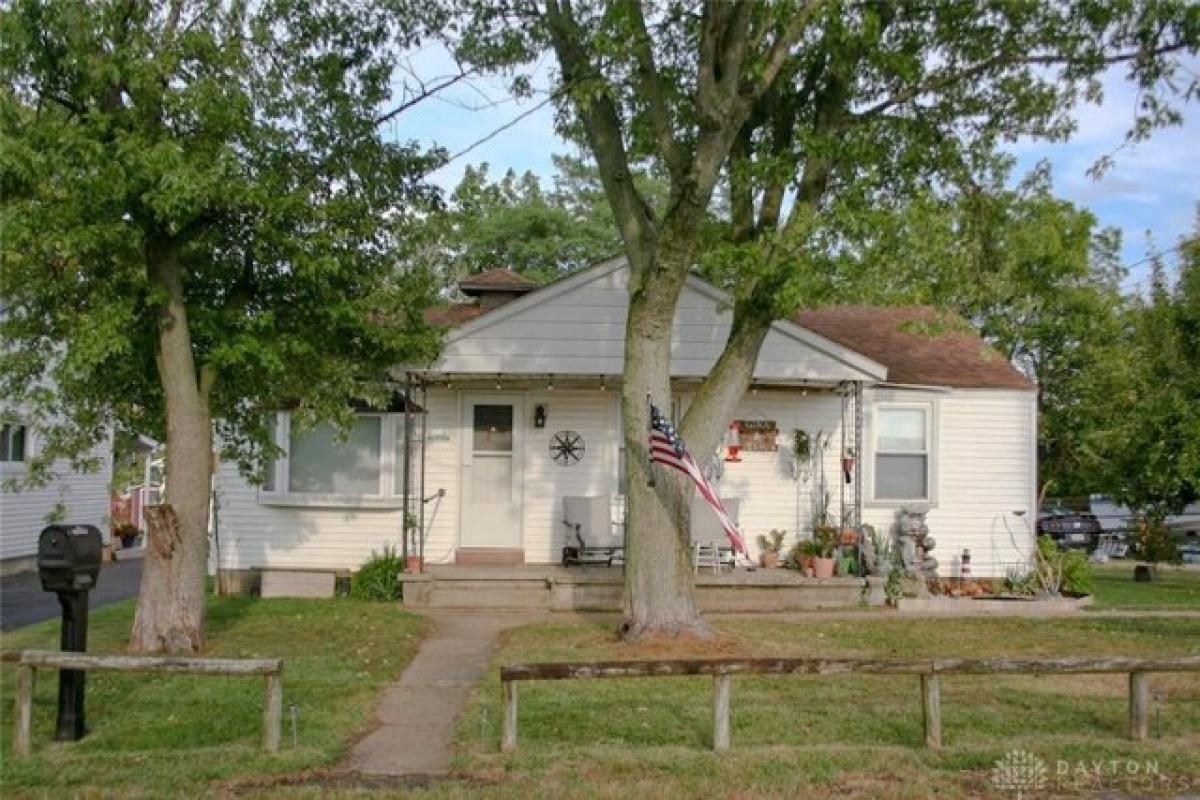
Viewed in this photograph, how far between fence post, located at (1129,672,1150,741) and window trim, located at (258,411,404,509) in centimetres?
1050

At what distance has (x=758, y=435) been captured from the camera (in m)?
16.8

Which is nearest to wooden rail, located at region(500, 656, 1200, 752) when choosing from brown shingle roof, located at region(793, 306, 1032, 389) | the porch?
the porch

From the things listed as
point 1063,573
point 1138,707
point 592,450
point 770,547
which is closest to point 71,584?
point 1138,707

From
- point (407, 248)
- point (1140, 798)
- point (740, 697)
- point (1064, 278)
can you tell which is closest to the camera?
point (1140, 798)

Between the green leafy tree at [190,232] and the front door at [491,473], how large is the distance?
4094mm

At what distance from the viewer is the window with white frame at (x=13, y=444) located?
2214 cm

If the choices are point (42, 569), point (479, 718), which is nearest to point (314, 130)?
point (42, 569)

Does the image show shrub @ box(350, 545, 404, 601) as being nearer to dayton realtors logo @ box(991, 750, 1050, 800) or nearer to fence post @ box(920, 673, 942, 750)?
fence post @ box(920, 673, 942, 750)

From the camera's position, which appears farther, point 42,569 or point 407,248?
point 407,248

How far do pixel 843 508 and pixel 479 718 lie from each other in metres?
9.23

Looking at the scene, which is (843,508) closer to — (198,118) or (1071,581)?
(1071,581)

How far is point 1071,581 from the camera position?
640 inches

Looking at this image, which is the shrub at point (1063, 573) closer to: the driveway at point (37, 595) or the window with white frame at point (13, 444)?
the driveway at point (37, 595)

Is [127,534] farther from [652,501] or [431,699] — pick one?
[431,699]
